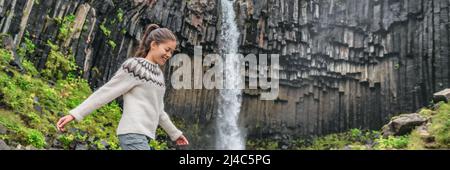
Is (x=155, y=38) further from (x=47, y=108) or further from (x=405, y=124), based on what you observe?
(x=405, y=124)

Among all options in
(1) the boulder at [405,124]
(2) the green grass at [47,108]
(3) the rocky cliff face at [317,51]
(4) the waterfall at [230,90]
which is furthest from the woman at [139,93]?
(4) the waterfall at [230,90]

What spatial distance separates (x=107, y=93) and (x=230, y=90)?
2733 centimetres

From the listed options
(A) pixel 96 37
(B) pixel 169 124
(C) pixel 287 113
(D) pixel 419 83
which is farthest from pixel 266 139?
(B) pixel 169 124

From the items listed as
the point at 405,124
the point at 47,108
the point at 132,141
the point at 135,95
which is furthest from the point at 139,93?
the point at 405,124

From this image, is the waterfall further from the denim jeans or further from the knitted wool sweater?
the denim jeans

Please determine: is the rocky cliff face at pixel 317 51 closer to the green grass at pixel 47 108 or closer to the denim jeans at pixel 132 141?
the green grass at pixel 47 108

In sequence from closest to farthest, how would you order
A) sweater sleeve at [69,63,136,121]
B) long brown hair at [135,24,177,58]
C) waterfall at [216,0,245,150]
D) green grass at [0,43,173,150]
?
sweater sleeve at [69,63,136,121] → long brown hair at [135,24,177,58] → green grass at [0,43,173,150] → waterfall at [216,0,245,150]

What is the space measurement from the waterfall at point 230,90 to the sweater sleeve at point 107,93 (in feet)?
87.3

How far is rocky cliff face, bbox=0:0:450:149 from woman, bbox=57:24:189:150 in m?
19.7

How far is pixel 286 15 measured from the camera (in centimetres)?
3136

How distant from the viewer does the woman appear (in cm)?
411

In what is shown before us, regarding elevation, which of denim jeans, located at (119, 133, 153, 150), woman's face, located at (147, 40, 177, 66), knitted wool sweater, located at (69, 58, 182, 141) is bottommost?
denim jeans, located at (119, 133, 153, 150)

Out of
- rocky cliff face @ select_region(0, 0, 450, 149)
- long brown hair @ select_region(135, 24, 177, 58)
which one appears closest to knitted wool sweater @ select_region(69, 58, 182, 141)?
long brown hair @ select_region(135, 24, 177, 58)

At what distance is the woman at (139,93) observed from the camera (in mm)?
4105
